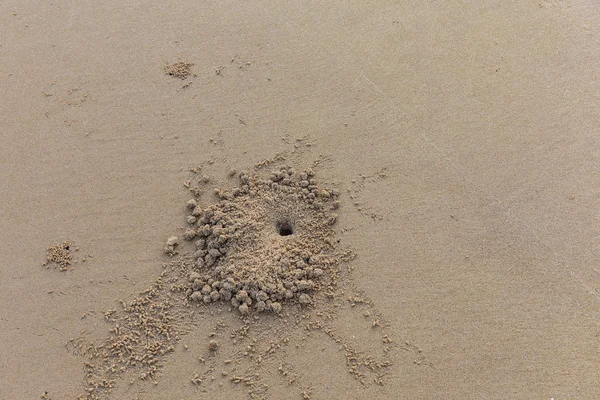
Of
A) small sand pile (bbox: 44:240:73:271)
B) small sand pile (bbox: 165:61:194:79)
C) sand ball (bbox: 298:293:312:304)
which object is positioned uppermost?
small sand pile (bbox: 165:61:194:79)

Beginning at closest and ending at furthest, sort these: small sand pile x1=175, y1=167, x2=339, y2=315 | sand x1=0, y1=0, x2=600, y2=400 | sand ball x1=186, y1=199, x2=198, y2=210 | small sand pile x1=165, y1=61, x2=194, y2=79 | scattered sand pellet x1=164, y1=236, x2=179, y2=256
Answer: sand x1=0, y1=0, x2=600, y2=400
small sand pile x1=175, y1=167, x2=339, y2=315
scattered sand pellet x1=164, y1=236, x2=179, y2=256
sand ball x1=186, y1=199, x2=198, y2=210
small sand pile x1=165, y1=61, x2=194, y2=79

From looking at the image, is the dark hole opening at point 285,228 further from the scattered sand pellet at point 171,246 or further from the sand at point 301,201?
the scattered sand pellet at point 171,246

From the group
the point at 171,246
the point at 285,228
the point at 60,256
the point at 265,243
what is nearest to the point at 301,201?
the point at 285,228

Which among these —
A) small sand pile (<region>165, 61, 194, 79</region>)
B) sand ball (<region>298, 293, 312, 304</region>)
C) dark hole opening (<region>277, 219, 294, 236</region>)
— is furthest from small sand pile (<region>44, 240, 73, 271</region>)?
small sand pile (<region>165, 61, 194, 79</region>)

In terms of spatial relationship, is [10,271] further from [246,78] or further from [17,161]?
[246,78]

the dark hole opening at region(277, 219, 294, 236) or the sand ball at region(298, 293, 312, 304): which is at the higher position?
the dark hole opening at region(277, 219, 294, 236)

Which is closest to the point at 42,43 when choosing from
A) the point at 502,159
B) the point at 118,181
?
the point at 118,181

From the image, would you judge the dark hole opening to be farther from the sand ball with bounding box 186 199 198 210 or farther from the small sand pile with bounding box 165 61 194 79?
the small sand pile with bounding box 165 61 194 79

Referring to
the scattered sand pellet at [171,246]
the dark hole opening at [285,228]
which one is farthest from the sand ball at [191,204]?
the dark hole opening at [285,228]
